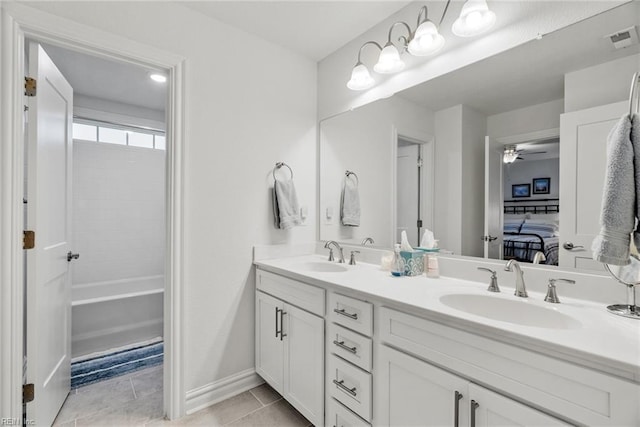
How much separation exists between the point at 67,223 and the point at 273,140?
4.59 feet

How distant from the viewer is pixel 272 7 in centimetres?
173

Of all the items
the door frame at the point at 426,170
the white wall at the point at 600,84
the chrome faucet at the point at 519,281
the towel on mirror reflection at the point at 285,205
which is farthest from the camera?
the towel on mirror reflection at the point at 285,205

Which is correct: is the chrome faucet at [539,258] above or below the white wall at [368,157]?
below

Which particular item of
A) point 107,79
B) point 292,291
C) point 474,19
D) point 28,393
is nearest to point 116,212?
point 107,79

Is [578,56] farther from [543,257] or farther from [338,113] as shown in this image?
[338,113]

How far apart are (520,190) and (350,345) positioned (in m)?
1.02

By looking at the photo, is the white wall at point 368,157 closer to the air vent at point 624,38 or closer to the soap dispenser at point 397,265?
the soap dispenser at point 397,265

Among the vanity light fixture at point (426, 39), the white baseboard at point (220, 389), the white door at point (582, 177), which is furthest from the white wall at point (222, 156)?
the white door at point (582, 177)

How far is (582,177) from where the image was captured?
113 centimetres

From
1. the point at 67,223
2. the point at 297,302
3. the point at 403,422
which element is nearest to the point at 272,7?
the point at 297,302

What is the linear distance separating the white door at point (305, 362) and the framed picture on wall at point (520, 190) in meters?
1.07

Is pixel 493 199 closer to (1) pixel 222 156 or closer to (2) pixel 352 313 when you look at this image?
(2) pixel 352 313

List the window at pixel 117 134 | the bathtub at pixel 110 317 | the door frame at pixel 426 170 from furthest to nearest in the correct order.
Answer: the window at pixel 117 134 → the bathtub at pixel 110 317 → the door frame at pixel 426 170

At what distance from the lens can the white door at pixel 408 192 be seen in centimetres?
173
